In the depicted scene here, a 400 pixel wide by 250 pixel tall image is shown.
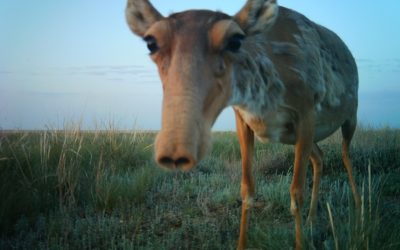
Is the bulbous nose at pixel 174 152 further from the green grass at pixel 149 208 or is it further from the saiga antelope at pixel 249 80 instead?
the green grass at pixel 149 208

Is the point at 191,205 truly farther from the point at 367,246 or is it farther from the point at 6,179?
the point at 367,246

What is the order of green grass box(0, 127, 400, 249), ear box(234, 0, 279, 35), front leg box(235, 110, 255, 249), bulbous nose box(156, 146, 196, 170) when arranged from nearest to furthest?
bulbous nose box(156, 146, 196, 170) < ear box(234, 0, 279, 35) < green grass box(0, 127, 400, 249) < front leg box(235, 110, 255, 249)

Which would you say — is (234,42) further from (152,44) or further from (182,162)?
(182,162)

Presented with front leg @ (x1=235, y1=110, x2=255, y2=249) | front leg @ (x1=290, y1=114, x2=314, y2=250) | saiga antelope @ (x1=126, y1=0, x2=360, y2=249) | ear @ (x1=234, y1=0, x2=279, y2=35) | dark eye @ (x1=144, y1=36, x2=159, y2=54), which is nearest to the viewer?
saiga antelope @ (x1=126, y1=0, x2=360, y2=249)

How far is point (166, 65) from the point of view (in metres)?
2.84

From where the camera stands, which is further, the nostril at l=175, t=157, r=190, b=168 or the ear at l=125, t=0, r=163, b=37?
the ear at l=125, t=0, r=163, b=37

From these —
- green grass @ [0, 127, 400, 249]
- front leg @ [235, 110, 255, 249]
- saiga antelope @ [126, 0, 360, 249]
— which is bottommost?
green grass @ [0, 127, 400, 249]

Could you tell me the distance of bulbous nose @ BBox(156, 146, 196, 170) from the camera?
7.22 ft

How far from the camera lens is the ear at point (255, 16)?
3430mm

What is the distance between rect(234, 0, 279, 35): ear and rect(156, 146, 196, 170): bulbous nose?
1.61 meters

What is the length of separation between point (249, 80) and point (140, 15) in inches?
43.4

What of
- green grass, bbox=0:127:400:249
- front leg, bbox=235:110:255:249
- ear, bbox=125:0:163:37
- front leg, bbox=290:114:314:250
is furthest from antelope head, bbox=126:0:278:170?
front leg, bbox=235:110:255:249

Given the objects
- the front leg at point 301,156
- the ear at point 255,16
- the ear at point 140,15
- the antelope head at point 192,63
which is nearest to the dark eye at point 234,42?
the antelope head at point 192,63

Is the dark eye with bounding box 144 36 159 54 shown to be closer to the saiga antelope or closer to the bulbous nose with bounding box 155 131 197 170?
the saiga antelope
